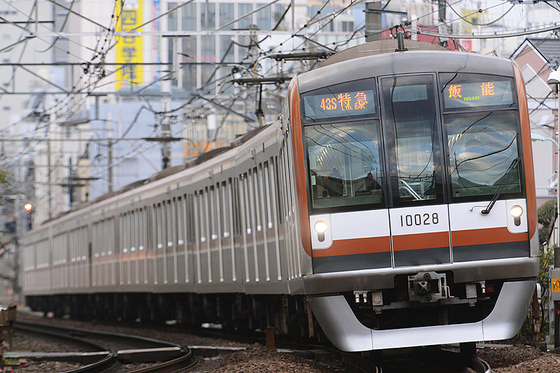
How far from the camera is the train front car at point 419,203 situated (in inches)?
315

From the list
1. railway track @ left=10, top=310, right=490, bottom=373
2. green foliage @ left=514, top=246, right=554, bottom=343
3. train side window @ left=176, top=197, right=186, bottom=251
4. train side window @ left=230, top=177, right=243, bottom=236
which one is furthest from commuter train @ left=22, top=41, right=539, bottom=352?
train side window @ left=176, top=197, right=186, bottom=251

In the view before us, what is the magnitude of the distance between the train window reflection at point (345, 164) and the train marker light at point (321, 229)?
15 centimetres

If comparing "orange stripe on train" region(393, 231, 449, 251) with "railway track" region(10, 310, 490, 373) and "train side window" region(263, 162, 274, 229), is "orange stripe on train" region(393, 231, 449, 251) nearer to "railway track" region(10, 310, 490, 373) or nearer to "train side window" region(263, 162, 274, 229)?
"railway track" region(10, 310, 490, 373)

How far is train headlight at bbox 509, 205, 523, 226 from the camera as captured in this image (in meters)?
8.05

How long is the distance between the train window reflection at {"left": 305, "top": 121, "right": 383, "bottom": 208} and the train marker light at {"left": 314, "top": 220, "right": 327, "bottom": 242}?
0.50 feet

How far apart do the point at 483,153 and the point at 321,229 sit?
1549 millimetres

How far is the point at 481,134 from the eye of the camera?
26.8 ft

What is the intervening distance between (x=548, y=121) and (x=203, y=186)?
1116 cm

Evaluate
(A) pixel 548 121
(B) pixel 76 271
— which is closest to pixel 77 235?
(B) pixel 76 271

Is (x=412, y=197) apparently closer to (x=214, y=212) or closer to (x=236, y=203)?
(x=236, y=203)

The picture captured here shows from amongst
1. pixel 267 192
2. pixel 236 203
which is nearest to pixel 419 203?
pixel 267 192

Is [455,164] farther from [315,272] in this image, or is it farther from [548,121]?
[548,121]

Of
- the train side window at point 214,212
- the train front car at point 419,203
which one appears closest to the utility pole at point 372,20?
the train side window at point 214,212

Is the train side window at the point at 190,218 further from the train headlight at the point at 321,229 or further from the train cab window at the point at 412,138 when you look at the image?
the train cab window at the point at 412,138
